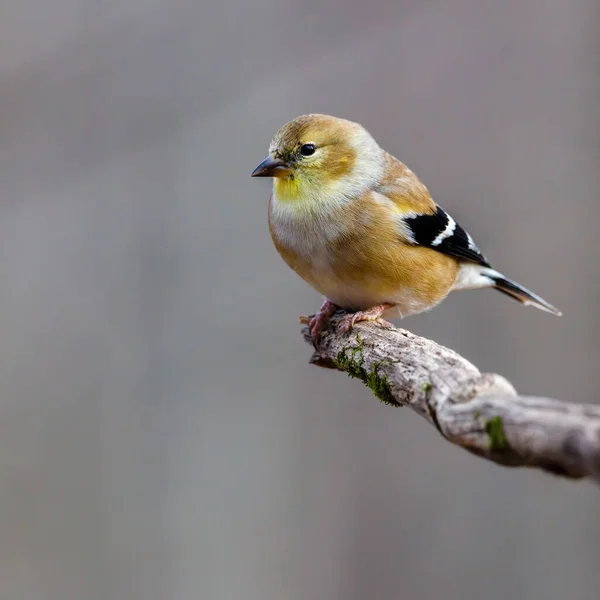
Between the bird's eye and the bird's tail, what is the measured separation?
920 millimetres

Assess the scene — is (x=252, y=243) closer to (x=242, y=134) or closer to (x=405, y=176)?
(x=242, y=134)

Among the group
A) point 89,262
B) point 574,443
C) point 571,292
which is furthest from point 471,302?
point 574,443

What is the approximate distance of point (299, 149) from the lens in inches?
105

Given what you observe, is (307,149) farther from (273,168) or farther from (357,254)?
(357,254)

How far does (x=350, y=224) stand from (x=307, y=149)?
0.36 m

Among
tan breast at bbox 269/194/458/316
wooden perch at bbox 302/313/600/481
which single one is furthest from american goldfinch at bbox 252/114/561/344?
wooden perch at bbox 302/313/600/481

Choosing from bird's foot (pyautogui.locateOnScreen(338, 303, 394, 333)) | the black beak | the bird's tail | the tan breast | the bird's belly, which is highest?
the black beak

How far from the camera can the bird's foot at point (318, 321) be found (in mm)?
2729

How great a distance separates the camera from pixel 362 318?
8.52 feet

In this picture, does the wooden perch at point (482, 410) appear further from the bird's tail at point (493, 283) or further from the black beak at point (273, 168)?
the bird's tail at point (493, 283)

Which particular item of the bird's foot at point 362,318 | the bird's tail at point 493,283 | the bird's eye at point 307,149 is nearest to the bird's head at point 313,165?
the bird's eye at point 307,149

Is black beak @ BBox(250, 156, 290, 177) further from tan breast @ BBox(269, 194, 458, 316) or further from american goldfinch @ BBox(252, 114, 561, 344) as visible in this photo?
tan breast @ BBox(269, 194, 458, 316)

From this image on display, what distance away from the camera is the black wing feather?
2746 mm

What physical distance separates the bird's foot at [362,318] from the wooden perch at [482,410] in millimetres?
369
